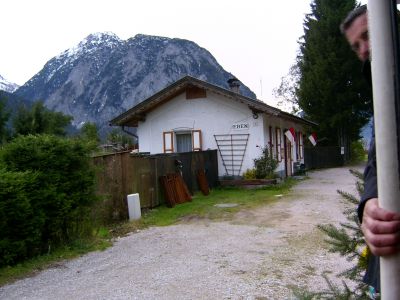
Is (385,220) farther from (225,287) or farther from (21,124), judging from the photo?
(21,124)

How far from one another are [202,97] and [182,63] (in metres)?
136

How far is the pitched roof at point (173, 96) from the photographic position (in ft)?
54.9

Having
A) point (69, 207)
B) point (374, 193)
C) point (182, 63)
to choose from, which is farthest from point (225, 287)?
point (182, 63)

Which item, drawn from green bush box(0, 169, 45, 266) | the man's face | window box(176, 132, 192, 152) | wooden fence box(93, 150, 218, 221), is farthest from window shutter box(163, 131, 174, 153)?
the man's face

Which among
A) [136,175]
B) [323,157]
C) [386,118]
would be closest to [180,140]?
[136,175]

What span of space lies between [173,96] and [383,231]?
18225 millimetres

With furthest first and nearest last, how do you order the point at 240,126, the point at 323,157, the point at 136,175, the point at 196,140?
the point at 323,157 → the point at 196,140 → the point at 240,126 → the point at 136,175

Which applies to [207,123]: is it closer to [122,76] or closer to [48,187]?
[48,187]

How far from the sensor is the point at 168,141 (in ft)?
62.1

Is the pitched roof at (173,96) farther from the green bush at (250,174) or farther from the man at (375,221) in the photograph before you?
the man at (375,221)

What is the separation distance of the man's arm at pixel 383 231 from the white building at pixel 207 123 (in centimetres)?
1586

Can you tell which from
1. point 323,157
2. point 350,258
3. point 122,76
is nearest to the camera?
point 350,258

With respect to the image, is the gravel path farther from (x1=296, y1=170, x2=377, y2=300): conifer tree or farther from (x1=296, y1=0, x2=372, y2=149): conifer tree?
(x1=296, y1=0, x2=372, y2=149): conifer tree

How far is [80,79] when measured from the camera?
176 m
